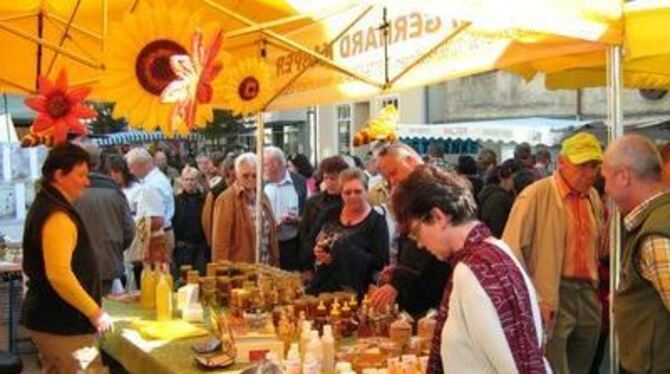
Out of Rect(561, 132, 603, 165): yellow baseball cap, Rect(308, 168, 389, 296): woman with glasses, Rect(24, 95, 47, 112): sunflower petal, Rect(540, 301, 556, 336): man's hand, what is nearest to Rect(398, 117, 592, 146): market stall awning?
Rect(308, 168, 389, 296): woman with glasses

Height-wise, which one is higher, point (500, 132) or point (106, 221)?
point (500, 132)

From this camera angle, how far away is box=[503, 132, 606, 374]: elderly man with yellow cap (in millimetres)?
4238

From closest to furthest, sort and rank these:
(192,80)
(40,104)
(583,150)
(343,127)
Answer: 1. (192,80)
2. (40,104)
3. (583,150)
4. (343,127)

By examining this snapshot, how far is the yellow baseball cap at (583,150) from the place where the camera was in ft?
13.8

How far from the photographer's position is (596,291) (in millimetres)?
4484

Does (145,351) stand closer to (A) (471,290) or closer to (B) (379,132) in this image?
(A) (471,290)

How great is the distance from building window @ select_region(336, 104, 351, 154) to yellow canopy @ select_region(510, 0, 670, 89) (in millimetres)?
18715

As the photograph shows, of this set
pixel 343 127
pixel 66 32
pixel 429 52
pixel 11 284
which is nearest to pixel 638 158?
pixel 429 52

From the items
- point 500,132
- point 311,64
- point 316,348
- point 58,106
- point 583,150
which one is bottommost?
point 316,348

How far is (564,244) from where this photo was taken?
4.31 metres

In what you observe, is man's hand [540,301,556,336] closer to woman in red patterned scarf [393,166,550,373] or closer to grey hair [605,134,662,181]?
grey hair [605,134,662,181]

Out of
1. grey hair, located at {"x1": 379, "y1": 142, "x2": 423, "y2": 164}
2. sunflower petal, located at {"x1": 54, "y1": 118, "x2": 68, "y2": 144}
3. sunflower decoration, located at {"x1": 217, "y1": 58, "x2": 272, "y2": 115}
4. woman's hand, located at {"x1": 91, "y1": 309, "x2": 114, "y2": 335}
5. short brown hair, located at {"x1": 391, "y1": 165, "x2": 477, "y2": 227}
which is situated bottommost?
woman's hand, located at {"x1": 91, "y1": 309, "x2": 114, "y2": 335}

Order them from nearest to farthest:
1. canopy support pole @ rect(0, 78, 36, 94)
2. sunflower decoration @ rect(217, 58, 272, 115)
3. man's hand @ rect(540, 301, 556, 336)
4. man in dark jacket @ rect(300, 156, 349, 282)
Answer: man's hand @ rect(540, 301, 556, 336) < sunflower decoration @ rect(217, 58, 272, 115) < canopy support pole @ rect(0, 78, 36, 94) < man in dark jacket @ rect(300, 156, 349, 282)

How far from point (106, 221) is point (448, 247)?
4.71 m
